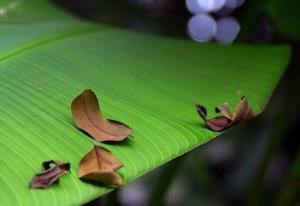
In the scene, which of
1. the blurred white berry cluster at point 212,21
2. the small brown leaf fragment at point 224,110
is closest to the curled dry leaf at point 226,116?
the small brown leaf fragment at point 224,110

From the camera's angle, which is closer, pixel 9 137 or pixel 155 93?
pixel 9 137

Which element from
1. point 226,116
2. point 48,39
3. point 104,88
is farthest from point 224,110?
point 48,39

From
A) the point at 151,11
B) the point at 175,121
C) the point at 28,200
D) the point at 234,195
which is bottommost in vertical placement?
the point at 28,200

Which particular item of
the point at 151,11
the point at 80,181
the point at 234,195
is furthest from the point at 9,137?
the point at 151,11

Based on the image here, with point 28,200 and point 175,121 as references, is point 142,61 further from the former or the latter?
point 28,200

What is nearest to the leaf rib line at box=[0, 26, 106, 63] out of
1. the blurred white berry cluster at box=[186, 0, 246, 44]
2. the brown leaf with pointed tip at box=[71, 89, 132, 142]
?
the brown leaf with pointed tip at box=[71, 89, 132, 142]

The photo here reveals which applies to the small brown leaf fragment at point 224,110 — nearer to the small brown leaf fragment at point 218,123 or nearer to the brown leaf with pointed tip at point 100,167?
the small brown leaf fragment at point 218,123
